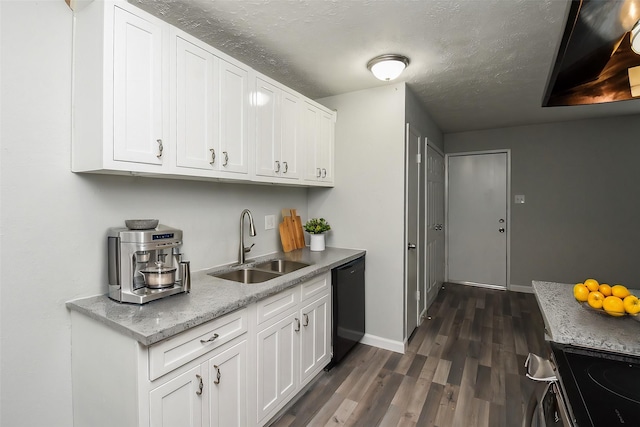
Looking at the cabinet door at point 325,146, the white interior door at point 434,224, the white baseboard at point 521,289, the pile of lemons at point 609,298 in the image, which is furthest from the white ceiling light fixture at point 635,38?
the white baseboard at point 521,289

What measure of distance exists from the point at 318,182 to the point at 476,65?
1.58 meters

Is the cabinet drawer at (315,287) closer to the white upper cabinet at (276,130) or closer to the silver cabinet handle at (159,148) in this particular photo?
the white upper cabinet at (276,130)

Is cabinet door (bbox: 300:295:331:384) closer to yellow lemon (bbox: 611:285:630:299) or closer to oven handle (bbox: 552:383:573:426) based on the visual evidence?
oven handle (bbox: 552:383:573:426)

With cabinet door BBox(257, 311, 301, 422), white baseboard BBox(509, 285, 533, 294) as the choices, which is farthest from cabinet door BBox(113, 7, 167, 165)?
white baseboard BBox(509, 285, 533, 294)

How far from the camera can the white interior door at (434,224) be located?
369 cm

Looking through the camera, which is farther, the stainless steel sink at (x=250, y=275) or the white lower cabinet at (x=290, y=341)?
the stainless steel sink at (x=250, y=275)

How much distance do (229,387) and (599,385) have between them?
1423 mm

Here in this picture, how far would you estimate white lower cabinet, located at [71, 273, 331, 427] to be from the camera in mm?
1172

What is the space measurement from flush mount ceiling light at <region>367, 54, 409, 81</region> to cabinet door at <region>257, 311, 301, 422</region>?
1.85 meters

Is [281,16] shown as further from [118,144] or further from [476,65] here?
[476,65]

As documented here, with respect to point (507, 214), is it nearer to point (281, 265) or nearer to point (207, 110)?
point (281, 265)

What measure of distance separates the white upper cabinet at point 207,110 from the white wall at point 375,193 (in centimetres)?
125

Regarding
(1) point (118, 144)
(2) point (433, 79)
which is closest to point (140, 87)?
(1) point (118, 144)

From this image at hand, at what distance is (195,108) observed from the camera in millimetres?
1657
